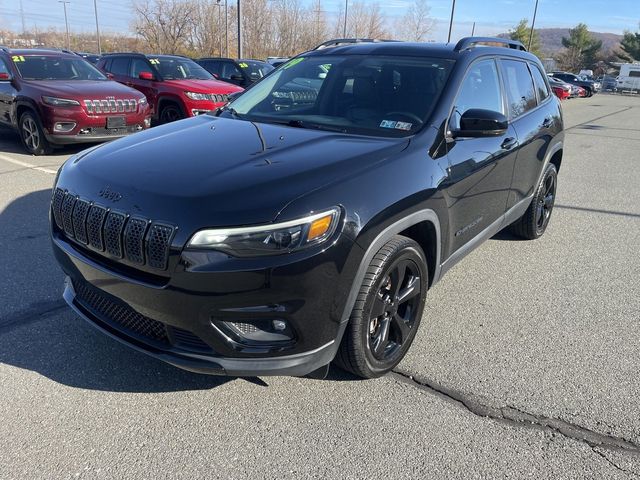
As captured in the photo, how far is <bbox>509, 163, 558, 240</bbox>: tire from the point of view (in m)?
5.14

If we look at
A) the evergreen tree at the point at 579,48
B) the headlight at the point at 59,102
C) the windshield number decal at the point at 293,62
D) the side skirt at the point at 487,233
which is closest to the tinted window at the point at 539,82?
the side skirt at the point at 487,233

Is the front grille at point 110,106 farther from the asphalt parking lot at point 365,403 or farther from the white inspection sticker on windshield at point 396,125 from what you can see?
the white inspection sticker on windshield at point 396,125

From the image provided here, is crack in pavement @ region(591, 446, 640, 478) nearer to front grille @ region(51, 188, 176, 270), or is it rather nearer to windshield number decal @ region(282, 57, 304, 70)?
front grille @ region(51, 188, 176, 270)

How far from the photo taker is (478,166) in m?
3.57

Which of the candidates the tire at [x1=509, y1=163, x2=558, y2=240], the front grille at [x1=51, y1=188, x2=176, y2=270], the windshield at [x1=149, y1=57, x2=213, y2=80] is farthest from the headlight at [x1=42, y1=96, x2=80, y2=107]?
the tire at [x1=509, y1=163, x2=558, y2=240]

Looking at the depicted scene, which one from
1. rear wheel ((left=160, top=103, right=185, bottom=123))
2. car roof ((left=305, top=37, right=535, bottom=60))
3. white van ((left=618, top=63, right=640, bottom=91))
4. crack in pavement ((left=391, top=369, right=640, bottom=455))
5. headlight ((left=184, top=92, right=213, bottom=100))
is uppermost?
car roof ((left=305, top=37, right=535, bottom=60))

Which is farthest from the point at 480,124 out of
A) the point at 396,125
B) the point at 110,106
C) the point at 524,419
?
the point at 110,106

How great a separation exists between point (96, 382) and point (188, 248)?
1.13 metres

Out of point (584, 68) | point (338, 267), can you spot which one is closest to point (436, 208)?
point (338, 267)

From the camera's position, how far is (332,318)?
2459mm

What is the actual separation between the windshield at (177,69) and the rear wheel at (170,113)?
757 millimetres

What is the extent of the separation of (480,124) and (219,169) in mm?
1634

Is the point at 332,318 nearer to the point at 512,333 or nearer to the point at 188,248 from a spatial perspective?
the point at 188,248

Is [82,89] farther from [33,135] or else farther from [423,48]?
[423,48]
